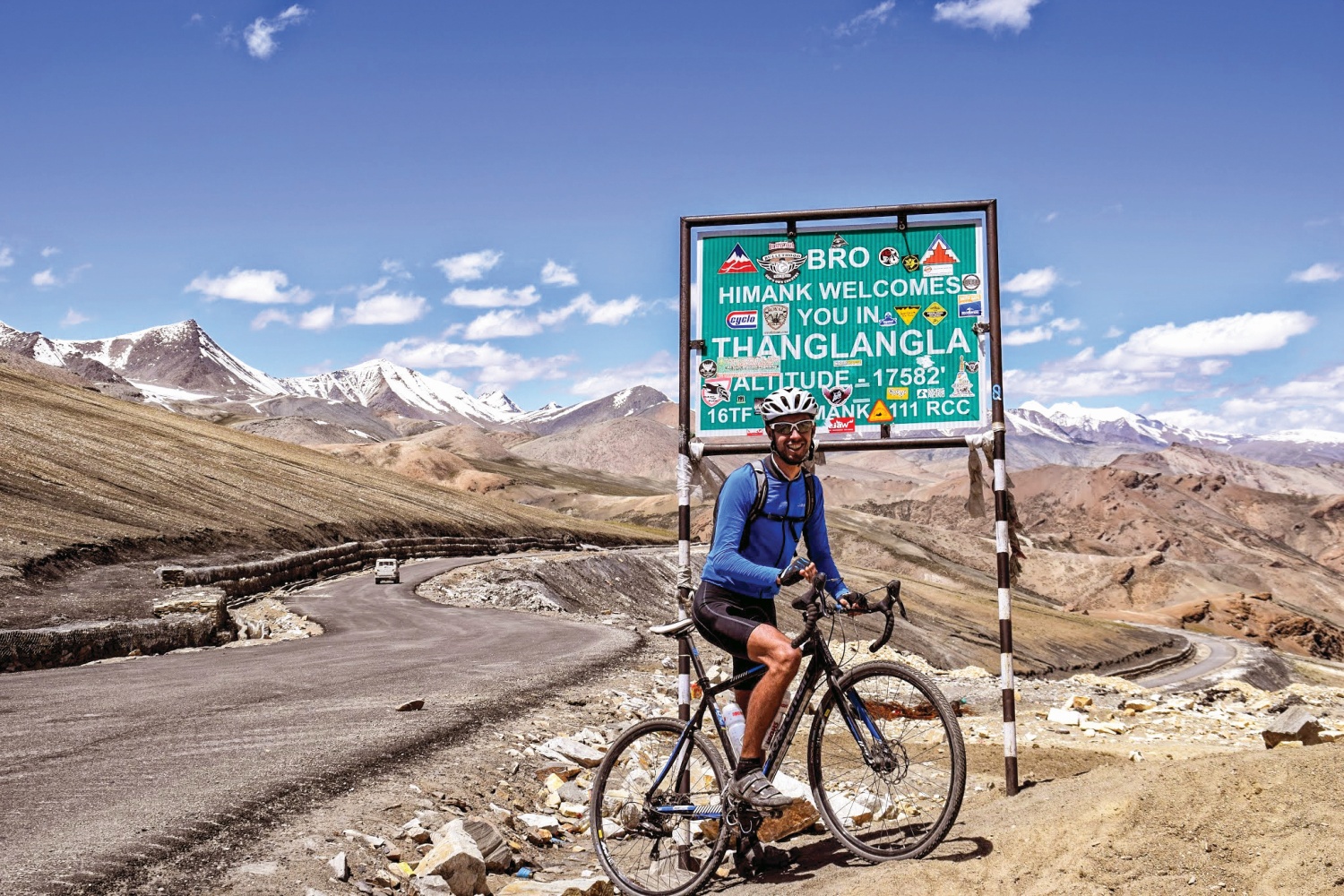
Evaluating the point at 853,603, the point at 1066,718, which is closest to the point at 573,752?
the point at 853,603

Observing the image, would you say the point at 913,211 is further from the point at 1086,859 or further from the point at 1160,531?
the point at 1160,531

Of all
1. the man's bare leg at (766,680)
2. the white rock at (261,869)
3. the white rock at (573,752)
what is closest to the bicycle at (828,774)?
the man's bare leg at (766,680)

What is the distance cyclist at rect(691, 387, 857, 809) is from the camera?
5418mm

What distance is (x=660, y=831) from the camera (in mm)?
5867

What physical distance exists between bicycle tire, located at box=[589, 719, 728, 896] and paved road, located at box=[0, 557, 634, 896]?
2.38m

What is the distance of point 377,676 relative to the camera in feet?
46.2

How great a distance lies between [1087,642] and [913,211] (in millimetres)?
79217

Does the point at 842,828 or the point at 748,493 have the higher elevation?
the point at 748,493

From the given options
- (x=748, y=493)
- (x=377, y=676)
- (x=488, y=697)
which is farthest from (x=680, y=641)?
(x=377, y=676)

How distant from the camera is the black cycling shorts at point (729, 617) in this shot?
555 centimetres

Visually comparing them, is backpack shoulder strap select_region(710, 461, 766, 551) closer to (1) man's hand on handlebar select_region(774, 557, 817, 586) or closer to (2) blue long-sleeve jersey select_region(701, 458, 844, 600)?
(2) blue long-sleeve jersey select_region(701, 458, 844, 600)

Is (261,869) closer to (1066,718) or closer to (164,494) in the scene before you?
(1066,718)

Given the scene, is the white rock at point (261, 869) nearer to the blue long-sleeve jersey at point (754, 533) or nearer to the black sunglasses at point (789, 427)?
the blue long-sleeve jersey at point (754, 533)

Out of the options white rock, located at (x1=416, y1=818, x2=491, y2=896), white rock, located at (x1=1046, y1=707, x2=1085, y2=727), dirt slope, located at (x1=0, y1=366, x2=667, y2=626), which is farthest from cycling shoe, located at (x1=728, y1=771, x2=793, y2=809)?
dirt slope, located at (x1=0, y1=366, x2=667, y2=626)
